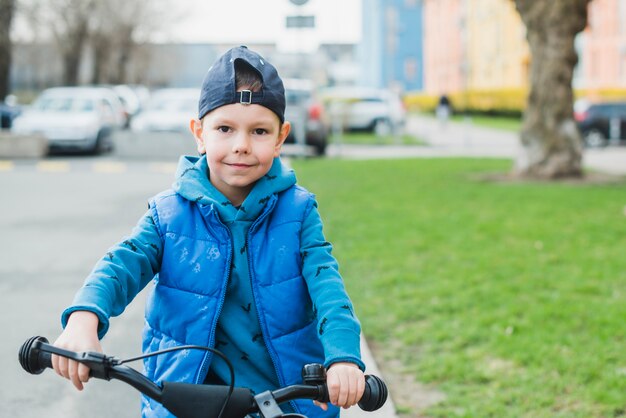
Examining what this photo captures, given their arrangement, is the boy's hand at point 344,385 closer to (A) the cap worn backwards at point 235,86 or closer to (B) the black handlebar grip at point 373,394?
(B) the black handlebar grip at point 373,394

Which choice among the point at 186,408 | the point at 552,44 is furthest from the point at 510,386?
the point at 552,44

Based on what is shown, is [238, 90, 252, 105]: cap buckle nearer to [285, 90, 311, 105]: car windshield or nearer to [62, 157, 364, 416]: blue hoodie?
[62, 157, 364, 416]: blue hoodie

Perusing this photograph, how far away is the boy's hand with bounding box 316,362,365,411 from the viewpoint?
6.57 feet

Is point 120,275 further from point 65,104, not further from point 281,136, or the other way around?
point 65,104

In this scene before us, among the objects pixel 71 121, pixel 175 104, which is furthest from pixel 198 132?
pixel 175 104

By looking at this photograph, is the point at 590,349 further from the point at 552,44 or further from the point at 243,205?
the point at 552,44

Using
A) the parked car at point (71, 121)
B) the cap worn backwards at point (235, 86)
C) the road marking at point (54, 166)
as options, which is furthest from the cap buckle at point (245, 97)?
the parked car at point (71, 121)

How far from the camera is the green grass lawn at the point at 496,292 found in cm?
465

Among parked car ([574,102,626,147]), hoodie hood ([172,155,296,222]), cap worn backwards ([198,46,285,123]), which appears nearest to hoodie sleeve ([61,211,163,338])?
hoodie hood ([172,155,296,222])

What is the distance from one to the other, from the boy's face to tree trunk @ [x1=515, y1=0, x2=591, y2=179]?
522 inches

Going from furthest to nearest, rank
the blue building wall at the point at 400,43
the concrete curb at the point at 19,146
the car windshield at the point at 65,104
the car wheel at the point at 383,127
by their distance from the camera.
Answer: the blue building wall at the point at 400,43, the car wheel at the point at 383,127, the car windshield at the point at 65,104, the concrete curb at the point at 19,146

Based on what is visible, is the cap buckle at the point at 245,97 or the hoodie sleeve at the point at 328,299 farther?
the cap buckle at the point at 245,97

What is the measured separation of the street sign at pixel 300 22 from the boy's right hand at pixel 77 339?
1484cm

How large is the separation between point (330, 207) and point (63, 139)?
11.7 m
